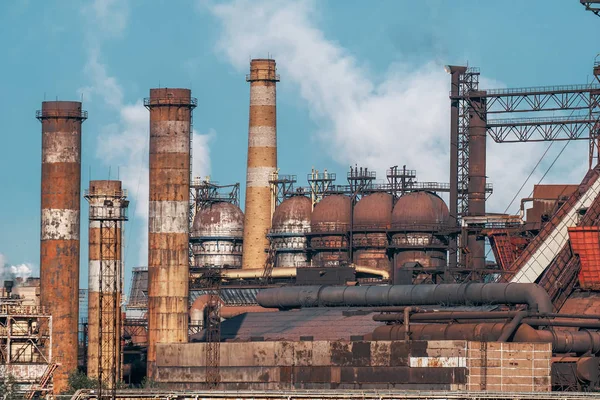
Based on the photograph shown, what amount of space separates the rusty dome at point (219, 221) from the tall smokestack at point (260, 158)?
3.21 meters

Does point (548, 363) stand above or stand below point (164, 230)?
below

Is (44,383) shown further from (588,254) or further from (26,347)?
(588,254)

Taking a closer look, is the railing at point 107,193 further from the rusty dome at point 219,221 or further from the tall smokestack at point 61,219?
the rusty dome at point 219,221

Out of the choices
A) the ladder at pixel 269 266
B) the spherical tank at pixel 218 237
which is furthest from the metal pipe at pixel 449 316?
the spherical tank at pixel 218 237

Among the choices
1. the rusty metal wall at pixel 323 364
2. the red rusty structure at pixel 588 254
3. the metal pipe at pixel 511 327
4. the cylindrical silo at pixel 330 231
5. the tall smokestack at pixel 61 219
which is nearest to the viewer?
the metal pipe at pixel 511 327

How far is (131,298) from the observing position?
149000 millimetres

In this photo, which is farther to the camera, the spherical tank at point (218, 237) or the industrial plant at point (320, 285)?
the spherical tank at point (218, 237)

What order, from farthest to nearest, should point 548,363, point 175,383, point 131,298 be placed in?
1. point 131,298
2. point 175,383
3. point 548,363

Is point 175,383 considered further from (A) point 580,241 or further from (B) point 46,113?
(A) point 580,241

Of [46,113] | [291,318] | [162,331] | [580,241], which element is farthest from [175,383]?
[580,241]

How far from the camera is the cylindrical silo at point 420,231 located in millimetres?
116438

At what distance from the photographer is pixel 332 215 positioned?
400 feet

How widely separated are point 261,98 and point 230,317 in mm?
19944

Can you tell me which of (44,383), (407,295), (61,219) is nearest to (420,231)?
(407,295)
